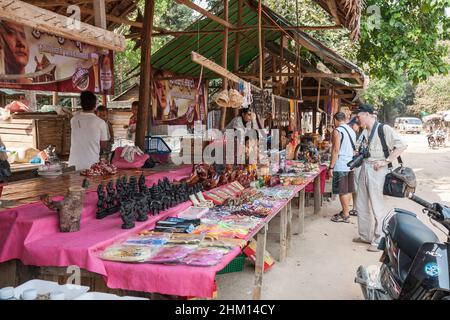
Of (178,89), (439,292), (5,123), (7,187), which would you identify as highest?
(178,89)

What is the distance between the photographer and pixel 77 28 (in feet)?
8.36

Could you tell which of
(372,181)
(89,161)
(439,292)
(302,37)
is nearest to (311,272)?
(372,181)

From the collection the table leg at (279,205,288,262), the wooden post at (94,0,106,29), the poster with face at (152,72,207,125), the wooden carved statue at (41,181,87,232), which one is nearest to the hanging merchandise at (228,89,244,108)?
the table leg at (279,205,288,262)

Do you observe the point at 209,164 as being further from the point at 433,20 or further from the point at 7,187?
the point at 433,20

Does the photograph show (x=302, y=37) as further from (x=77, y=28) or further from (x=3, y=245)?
(x=3, y=245)

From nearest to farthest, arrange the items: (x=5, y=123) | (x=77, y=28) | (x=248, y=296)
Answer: (x=77, y=28), (x=248, y=296), (x=5, y=123)

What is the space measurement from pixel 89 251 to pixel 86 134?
9.40ft

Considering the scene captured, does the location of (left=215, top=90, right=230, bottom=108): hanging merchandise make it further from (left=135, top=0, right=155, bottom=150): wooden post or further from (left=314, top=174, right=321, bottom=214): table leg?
Result: (left=314, top=174, right=321, bottom=214): table leg

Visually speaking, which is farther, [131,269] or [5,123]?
[5,123]

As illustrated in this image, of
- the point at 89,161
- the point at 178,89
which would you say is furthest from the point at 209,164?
the point at 178,89

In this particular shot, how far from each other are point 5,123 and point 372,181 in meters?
8.60

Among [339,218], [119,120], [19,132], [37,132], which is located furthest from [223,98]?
[119,120]
